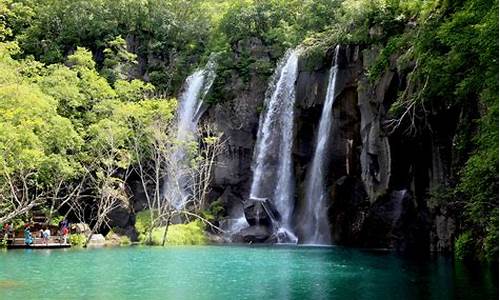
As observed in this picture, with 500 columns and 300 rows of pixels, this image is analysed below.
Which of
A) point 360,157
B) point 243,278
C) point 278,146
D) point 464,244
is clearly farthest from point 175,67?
point 243,278

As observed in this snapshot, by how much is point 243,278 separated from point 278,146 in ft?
66.2

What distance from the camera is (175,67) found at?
46.3m

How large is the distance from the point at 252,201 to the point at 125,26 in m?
23.1

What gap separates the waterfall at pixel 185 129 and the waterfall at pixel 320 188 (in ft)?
25.1

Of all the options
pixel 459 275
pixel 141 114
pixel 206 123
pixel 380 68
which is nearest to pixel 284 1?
pixel 206 123

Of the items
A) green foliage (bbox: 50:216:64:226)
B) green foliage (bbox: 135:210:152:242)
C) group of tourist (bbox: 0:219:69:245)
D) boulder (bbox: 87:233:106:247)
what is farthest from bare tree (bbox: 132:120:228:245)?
green foliage (bbox: 50:216:64:226)

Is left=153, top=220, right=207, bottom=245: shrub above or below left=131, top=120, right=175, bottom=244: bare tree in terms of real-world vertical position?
below

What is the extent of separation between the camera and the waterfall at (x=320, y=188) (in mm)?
32500

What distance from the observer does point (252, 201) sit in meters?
33.9

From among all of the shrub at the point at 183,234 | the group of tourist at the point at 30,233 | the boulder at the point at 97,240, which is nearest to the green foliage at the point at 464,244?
the shrub at the point at 183,234

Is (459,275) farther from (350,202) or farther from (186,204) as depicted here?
(186,204)

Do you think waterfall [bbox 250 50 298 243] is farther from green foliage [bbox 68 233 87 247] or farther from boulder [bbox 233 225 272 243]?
green foliage [bbox 68 233 87 247]

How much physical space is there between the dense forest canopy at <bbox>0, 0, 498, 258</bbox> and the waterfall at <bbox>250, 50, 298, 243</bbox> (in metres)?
2.42

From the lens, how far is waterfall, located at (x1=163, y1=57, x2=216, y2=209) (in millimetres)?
37219
